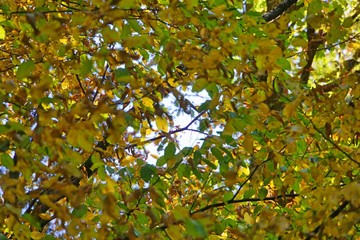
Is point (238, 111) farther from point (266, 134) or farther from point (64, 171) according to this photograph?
point (64, 171)

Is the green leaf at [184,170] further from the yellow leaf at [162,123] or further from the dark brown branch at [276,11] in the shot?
the dark brown branch at [276,11]

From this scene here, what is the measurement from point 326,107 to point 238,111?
642 millimetres

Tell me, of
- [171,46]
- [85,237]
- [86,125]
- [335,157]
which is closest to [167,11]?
[171,46]

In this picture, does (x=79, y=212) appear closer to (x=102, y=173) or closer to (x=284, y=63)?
(x=102, y=173)

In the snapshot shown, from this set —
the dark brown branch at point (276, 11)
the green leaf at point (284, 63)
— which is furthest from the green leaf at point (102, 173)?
the dark brown branch at point (276, 11)

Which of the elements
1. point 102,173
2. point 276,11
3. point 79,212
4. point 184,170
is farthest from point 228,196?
point 276,11

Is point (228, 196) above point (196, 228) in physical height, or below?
above

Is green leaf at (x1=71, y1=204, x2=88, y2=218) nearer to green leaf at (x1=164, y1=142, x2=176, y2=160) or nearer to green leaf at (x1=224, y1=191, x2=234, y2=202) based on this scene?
green leaf at (x1=164, y1=142, x2=176, y2=160)

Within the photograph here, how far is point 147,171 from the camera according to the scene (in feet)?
11.3

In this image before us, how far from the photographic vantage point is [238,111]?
10.7 ft

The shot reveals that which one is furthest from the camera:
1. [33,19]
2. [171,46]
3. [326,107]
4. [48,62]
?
[48,62]

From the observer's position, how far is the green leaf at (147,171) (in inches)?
135

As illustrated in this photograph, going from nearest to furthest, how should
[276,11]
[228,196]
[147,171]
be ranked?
[147,171] < [228,196] < [276,11]

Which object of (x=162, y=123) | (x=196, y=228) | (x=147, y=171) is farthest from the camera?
(x=162, y=123)
